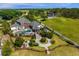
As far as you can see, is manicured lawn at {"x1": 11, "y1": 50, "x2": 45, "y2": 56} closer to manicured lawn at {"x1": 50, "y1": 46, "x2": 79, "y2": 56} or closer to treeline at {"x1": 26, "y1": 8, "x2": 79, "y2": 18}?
manicured lawn at {"x1": 50, "y1": 46, "x2": 79, "y2": 56}

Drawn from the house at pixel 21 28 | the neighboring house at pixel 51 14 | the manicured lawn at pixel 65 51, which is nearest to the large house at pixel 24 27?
the house at pixel 21 28

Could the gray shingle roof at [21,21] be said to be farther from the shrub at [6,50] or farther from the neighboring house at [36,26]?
the shrub at [6,50]

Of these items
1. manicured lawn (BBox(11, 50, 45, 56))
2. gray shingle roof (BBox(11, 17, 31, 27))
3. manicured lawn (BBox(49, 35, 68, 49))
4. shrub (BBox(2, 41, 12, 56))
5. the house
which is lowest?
manicured lawn (BBox(11, 50, 45, 56))

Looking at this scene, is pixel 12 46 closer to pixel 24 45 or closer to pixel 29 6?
pixel 24 45

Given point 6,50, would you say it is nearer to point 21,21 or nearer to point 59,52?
point 21,21

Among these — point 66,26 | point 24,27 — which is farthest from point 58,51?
point 24,27

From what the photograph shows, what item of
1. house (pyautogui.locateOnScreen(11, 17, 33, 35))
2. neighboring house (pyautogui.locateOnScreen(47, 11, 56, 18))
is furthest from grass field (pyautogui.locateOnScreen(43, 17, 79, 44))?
house (pyautogui.locateOnScreen(11, 17, 33, 35))
